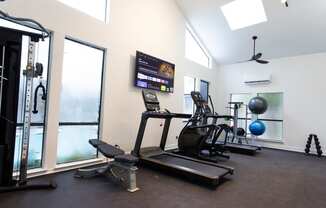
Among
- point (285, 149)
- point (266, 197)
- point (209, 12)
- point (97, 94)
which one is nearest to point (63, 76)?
point (97, 94)

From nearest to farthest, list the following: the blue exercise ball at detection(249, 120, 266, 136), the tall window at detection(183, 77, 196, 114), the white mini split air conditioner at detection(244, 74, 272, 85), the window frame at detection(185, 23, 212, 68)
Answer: the blue exercise ball at detection(249, 120, 266, 136) → the tall window at detection(183, 77, 196, 114) → the window frame at detection(185, 23, 212, 68) → the white mini split air conditioner at detection(244, 74, 272, 85)

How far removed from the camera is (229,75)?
841 cm

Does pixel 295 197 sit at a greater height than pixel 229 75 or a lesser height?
lesser

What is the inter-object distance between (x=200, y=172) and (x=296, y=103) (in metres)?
5.26

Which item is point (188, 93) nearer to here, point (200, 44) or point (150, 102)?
point (200, 44)

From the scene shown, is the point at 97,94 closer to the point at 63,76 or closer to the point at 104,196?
the point at 63,76

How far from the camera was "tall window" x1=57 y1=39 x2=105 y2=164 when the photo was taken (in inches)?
151

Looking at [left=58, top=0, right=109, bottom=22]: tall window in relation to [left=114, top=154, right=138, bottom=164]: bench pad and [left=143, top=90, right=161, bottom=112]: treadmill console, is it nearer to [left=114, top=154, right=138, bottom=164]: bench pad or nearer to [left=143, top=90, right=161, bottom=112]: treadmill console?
[left=143, top=90, right=161, bottom=112]: treadmill console

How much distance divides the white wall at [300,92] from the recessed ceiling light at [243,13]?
1.94 m

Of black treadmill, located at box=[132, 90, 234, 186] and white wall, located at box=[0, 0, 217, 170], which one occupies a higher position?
white wall, located at box=[0, 0, 217, 170]

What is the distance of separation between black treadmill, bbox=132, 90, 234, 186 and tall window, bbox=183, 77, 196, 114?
252 cm

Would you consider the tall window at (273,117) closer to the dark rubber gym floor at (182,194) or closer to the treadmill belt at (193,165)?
the dark rubber gym floor at (182,194)

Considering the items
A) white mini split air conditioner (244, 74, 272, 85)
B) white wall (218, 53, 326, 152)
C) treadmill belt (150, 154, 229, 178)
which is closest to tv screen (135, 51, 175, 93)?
treadmill belt (150, 154, 229, 178)

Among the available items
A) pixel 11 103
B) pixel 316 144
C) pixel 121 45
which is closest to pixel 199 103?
pixel 121 45
